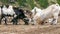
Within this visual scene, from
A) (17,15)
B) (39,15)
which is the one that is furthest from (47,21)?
(17,15)

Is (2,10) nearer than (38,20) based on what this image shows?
No

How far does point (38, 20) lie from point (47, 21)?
693mm

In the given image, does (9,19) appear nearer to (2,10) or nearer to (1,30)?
(2,10)

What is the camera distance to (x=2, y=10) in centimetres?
1038

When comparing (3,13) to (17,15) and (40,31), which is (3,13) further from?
(40,31)

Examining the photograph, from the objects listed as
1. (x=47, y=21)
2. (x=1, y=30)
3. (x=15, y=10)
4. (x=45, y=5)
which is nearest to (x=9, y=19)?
(x=15, y=10)

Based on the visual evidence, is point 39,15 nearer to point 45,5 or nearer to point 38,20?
point 38,20

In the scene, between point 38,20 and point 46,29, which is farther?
point 38,20

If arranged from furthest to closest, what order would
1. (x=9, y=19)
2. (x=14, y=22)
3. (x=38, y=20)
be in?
(x=9, y=19) → (x=14, y=22) → (x=38, y=20)

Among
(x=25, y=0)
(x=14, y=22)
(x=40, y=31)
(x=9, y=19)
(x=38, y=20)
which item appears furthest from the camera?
(x=25, y=0)

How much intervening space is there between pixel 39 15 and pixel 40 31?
1934 mm

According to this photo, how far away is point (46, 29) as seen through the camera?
800cm

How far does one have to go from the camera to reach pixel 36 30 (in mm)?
7836

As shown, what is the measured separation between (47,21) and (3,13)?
174cm
